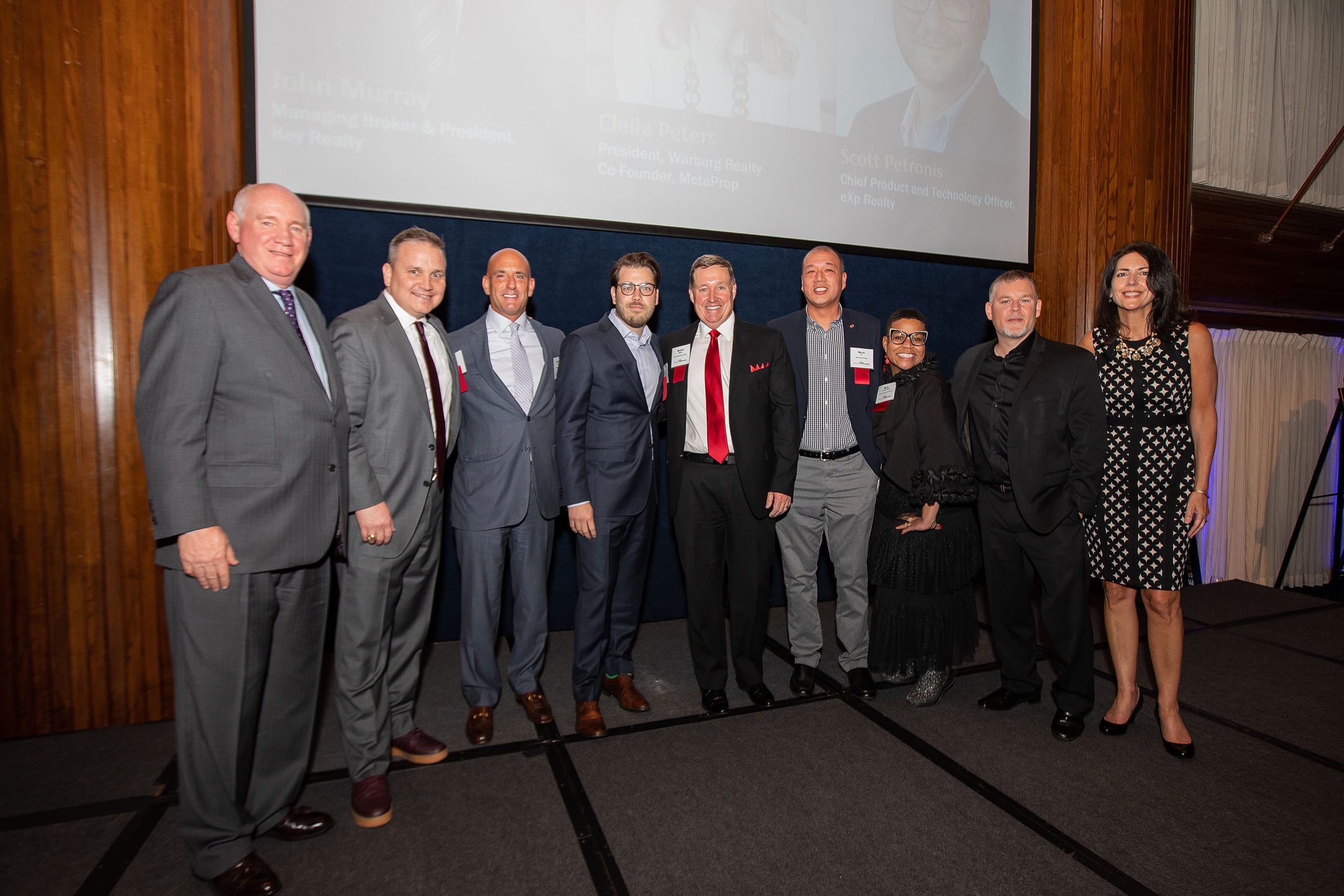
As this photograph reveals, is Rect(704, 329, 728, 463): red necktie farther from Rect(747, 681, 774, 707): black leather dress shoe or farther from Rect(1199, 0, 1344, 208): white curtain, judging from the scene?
Rect(1199, 0, 1344, 208): white curtain

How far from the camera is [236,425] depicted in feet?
5.67

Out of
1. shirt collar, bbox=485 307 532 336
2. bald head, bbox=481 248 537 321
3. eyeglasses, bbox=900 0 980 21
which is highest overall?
eyeglasses, bbox=900 0 980 21

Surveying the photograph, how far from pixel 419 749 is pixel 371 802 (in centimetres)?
34

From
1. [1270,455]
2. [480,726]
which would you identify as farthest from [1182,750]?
[1270,455]

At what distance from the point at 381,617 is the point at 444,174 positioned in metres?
2.17

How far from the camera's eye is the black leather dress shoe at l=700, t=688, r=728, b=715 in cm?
277

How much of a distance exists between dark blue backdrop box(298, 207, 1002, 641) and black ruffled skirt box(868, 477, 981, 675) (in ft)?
4.62

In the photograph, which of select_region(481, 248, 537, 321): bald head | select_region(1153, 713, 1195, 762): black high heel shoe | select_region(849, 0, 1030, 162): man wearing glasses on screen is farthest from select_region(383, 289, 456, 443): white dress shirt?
select_region(849, 0, 1030, 162): man wearing glasses on screen

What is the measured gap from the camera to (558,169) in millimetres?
3473

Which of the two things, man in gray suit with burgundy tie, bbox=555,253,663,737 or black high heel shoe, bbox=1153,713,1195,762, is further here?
man in gray suit with burgundy tie, bbox=555,253,663,737

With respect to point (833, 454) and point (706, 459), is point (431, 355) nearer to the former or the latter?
point (706, 459)

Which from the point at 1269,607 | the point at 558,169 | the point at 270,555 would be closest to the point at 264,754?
the point at 270,555

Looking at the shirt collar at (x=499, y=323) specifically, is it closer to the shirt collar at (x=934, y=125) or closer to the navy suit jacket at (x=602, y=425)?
the navy suit jacket at (x=602, y=425)

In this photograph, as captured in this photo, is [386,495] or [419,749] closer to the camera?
[386,495]
